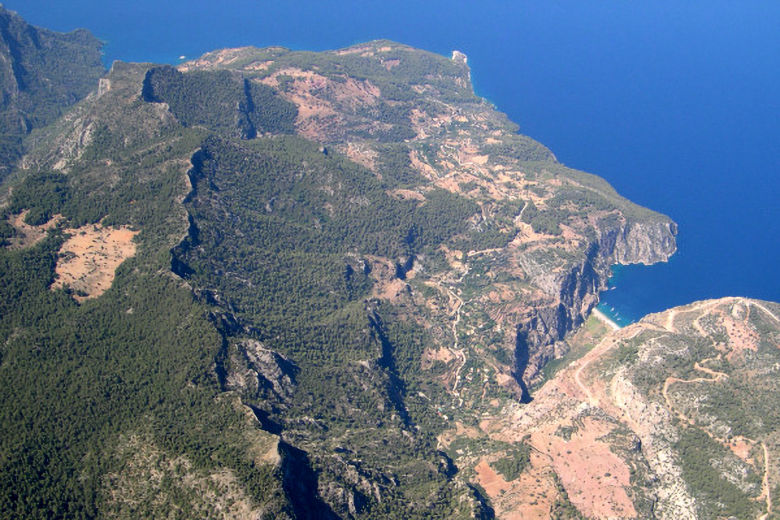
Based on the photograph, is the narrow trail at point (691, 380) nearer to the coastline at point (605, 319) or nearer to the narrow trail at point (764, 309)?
the narrow trail at point (764, 309)

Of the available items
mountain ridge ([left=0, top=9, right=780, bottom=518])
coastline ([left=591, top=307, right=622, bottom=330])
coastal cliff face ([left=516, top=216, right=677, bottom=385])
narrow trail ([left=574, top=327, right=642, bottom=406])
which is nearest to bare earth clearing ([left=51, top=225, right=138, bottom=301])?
mountain ridge ([left=0, top=9, right=780, bottom=518])

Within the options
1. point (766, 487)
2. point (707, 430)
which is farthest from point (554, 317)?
point (766, 487)

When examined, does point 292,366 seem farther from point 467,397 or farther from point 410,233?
point 410,233

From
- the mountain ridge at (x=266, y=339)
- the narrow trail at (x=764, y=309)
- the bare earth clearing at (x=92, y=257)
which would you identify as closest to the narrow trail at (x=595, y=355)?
the mountain ridge at (x=266, y=339)

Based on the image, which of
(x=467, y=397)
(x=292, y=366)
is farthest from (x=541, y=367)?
(x=292, y=366)

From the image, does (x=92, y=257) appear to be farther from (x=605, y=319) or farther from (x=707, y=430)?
(x=605, y=319)

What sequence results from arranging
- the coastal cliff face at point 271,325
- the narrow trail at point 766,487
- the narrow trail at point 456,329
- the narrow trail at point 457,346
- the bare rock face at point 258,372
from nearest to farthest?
1. the coastal cliff face at point 271,325
2. the narrow trail at point 766,487
3. the bare rock face at point 258,372
4. the narrow trail at point 457,346
5. the narrow trail at point 456,329
